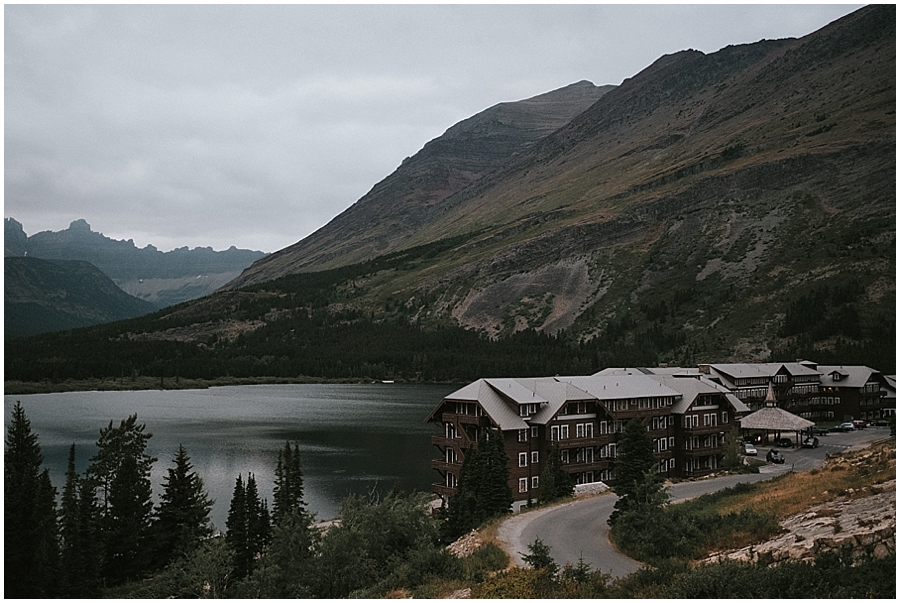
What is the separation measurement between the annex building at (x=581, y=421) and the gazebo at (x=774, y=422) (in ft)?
27.6

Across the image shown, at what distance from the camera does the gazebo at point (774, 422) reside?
7500 centimetres

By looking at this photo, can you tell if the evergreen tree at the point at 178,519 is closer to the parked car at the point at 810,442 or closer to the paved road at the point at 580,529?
the paved road at the point at 580,529

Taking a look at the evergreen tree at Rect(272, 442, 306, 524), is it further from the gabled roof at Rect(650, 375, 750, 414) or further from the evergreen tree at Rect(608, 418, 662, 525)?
the gabled roof at Rect(650, 375, 750, 414)

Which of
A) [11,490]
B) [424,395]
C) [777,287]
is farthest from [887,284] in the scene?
[11,490]

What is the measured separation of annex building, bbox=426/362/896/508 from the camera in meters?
50.8

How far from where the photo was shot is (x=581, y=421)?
54.3m

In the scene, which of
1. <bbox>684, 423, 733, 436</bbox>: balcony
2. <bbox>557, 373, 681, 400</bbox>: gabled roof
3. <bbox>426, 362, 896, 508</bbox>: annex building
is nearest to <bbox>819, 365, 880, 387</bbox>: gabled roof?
<bbox>426, 362, 896, 508</bbox>: annex building

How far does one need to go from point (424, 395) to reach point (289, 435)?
65110 mm

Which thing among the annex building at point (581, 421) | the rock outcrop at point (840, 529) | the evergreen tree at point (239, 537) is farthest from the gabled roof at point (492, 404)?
the rock outcrop at point (840, 529)

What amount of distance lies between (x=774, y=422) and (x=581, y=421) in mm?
33927

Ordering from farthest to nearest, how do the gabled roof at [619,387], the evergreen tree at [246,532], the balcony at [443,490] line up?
the gabled roof at [619,387] → the balcony at [443,490] → the evergreen tree at [246,532]

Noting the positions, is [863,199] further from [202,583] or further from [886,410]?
[202,583]

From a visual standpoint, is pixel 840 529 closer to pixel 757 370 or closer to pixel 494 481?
pixel 494 481

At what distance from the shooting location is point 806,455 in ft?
219
